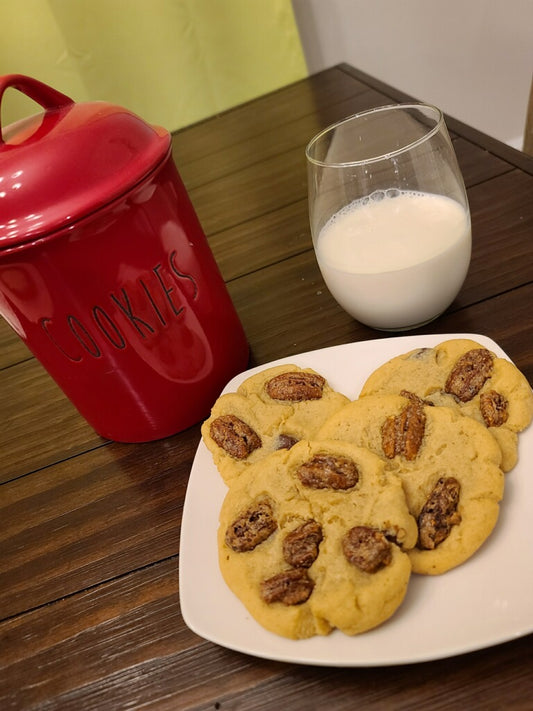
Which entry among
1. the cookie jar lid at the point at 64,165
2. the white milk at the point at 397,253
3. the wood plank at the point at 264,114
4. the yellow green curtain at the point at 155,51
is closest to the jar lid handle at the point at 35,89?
the cookie jar lid at the point at 64,165

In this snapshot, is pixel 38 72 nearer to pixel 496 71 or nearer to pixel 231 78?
pixel 231 78

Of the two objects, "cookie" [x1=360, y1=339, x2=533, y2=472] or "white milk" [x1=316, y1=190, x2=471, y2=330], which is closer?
"cookie" [x1=360, y1=339, x2=533, y2=472]

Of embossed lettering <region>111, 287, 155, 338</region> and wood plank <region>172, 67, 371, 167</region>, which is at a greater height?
embossed lettering <region>111, 287, 155, 338</region>

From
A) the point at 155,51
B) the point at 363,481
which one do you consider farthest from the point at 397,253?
the point at 155,51

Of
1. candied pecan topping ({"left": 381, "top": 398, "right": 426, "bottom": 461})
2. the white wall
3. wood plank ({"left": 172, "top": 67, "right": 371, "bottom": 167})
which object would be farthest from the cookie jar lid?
the white wall

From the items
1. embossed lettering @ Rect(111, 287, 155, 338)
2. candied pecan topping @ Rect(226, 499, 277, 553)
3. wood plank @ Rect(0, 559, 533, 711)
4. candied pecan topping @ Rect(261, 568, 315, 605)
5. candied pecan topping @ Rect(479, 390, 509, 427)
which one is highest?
embossed lettering @ Rect(111, 287, 155, 338)

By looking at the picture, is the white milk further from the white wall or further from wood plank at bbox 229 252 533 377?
the white wall

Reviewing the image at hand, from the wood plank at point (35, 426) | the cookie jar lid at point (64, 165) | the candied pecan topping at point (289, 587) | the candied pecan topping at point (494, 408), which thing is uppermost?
the cookie jar lid at point (64, 165)

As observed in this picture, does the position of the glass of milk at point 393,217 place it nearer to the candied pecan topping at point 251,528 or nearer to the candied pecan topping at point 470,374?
the candied pecan topping at point 470,374
